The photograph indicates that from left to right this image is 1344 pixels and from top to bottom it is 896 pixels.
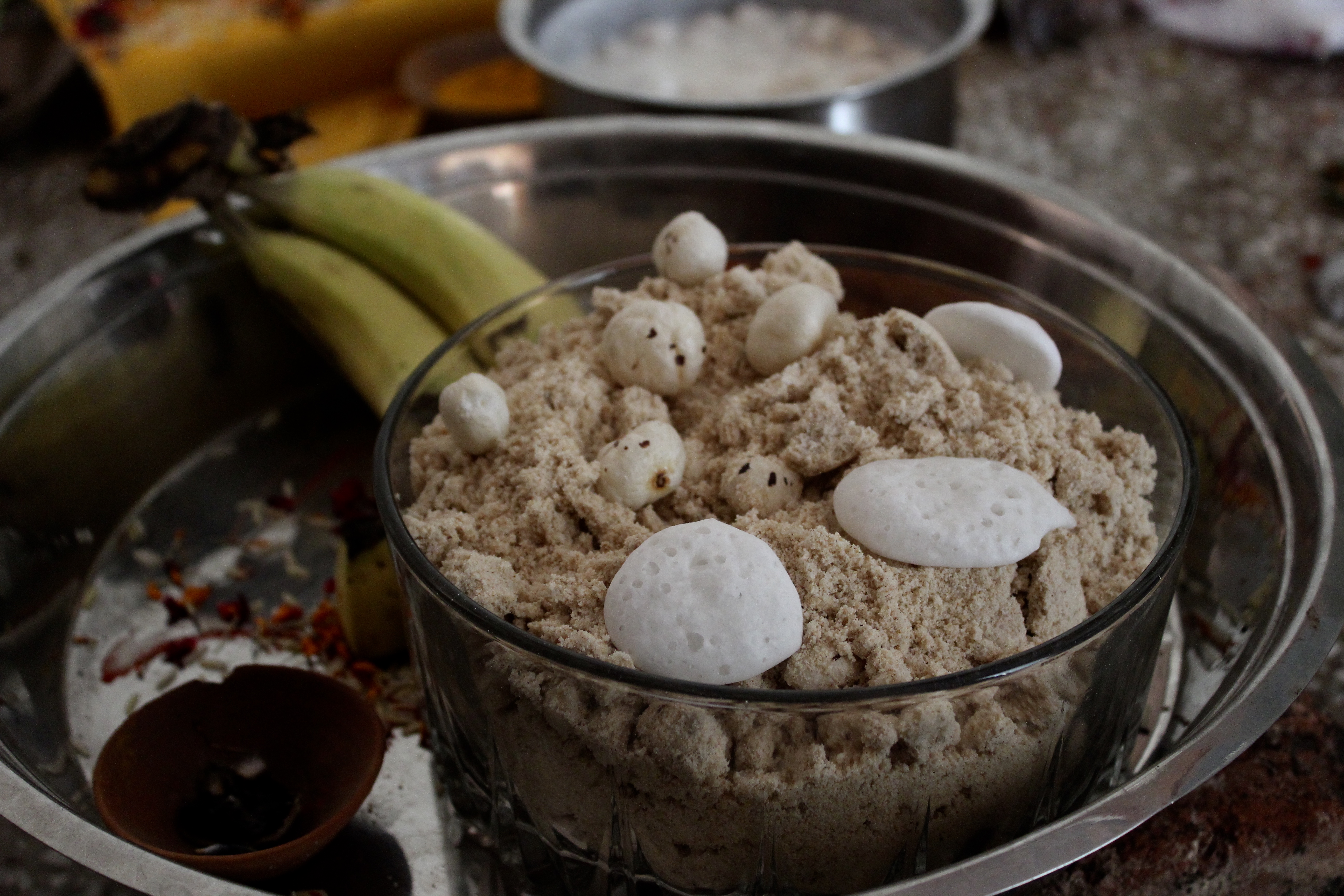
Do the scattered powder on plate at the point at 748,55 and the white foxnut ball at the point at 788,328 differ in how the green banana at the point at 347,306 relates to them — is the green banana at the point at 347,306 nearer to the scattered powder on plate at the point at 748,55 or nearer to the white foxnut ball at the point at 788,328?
the white foxnut ball at the point at 788,328

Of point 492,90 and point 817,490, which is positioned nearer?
point 817,490

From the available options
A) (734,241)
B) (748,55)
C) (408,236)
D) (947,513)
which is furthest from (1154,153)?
(947,513)

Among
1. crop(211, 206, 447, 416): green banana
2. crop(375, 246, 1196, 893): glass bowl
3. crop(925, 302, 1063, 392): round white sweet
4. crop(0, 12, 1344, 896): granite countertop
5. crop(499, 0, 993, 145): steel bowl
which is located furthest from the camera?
crop(0, 12, 1344, 896): granite countertop

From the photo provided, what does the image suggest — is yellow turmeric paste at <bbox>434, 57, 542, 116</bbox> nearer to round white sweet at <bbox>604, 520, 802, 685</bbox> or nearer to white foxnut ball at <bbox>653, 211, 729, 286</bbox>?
white foxnut ball at <bbox>653, 211, 729, 286</bbox>

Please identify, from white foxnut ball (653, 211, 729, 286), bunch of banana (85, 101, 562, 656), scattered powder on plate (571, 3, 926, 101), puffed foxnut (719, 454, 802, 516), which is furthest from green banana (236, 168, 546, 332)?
scattered powder on plate (571, 3, 926, 101)

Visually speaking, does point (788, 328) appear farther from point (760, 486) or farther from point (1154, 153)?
point (1154, 153)

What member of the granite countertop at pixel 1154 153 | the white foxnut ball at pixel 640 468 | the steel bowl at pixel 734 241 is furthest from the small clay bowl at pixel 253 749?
the granite countertop at pixel 1154 153
